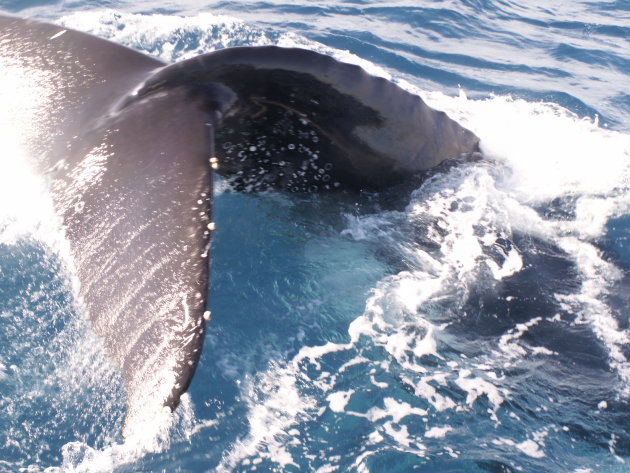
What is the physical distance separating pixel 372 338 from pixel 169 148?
6.74 feet

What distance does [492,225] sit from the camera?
5402 millimetres

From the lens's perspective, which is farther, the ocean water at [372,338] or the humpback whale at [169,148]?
the ocean water at [372,338]

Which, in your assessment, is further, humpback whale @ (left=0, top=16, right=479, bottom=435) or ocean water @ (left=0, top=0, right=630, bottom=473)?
ocean water @ (left=0, top=0, right=630, bottom=473)

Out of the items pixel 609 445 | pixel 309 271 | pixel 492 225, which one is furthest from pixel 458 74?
pixel 609 445

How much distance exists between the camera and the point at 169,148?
3.25 metres

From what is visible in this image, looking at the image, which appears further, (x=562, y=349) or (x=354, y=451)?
(x=562, y=349)

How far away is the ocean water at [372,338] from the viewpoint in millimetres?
3705

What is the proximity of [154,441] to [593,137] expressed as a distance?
793 cm

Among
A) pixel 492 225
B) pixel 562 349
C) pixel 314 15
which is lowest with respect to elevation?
pixel 562 349

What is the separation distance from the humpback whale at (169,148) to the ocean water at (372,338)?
9.7 inches

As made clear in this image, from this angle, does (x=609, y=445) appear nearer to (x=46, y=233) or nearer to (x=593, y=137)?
(x=46, y=233)

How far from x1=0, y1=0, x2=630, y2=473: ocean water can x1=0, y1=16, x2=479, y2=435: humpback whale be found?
25 centimetres

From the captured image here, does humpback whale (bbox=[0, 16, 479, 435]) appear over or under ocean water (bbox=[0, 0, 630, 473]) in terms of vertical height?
over

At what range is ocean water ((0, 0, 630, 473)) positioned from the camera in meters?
3.71
